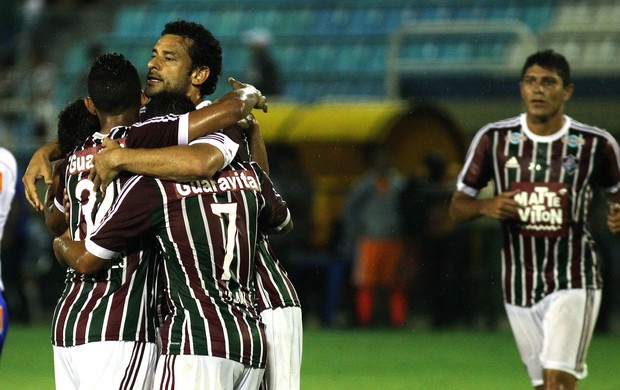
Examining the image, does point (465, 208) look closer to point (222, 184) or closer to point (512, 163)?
point (512, 163)

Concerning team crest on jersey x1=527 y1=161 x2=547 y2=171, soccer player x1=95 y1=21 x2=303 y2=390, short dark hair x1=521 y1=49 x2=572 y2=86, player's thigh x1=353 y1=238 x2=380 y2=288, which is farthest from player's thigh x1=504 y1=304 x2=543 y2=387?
player's thigh x1=353 y1=238 x2=380 y2=288

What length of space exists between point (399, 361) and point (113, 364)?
6.29 m

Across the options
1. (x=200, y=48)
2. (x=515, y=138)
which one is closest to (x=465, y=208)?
(x=515, y=138)

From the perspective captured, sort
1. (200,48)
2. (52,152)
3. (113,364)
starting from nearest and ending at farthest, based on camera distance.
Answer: (113,364)
(200,48)
(52,152)

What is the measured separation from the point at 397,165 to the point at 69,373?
30.2ft

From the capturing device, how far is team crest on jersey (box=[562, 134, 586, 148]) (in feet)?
21.1

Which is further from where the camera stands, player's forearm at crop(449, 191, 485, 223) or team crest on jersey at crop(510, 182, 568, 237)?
player's forearm at crop(449, 191, 485, 223)

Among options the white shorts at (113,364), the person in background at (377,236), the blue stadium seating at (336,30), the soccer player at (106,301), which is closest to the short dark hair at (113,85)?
the soccer player at (106,301)

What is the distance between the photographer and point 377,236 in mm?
12641

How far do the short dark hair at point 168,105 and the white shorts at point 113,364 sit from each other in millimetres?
826

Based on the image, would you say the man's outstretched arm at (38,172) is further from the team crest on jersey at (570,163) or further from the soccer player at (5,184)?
the team crest on jersey at (570,163)

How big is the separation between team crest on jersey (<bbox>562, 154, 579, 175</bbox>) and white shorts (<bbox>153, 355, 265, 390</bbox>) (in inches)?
106

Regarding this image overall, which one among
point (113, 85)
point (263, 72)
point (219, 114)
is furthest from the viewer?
point (263, 72)

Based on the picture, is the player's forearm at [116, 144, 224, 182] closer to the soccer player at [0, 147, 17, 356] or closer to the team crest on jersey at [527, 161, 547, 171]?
the soccer player at [0, 147, 17, 356]
